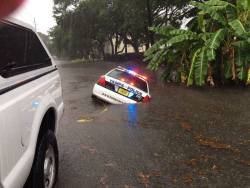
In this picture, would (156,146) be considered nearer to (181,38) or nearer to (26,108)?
(26,108)

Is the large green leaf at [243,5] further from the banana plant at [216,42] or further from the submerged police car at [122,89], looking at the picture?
the submerged police car at [122,89]

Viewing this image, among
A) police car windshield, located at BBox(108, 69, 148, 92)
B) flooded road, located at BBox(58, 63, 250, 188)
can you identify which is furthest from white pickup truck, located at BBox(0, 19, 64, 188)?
police car windshield, located at BBox(108, 69, 148, 92)

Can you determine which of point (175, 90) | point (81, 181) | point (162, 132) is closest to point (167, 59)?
point (175, 90)

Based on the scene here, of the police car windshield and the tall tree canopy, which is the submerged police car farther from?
the tall tree canopy

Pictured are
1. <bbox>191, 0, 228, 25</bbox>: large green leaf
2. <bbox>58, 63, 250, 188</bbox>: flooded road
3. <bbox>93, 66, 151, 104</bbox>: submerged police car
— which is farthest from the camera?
<bbox>191, 0, 228, 25</bbox>: large green leaf

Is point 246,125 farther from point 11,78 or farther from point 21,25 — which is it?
point 11,78

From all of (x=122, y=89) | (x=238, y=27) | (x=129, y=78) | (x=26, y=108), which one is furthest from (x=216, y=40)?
(x=26, y=108)

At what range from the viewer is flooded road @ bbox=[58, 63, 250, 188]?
220 inches

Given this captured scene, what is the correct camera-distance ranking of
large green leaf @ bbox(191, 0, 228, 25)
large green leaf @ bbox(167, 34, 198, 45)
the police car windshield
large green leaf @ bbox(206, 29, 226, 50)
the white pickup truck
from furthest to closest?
large green leaf @ bbox(167, 34, 198, 45), large green leaf @ bbox(191, 0, 228, 25), large green leaf @ bbox(206, 29, 226, 50), the police car windshield, the white pickup truck

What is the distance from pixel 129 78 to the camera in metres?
13.0

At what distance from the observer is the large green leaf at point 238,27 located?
1493 centimetres

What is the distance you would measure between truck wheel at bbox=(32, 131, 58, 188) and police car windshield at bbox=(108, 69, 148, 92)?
8.21 metres

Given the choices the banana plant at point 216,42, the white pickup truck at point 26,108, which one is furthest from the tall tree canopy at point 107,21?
the white pickup truck at point 26,108

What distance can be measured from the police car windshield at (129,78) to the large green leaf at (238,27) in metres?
4.30
